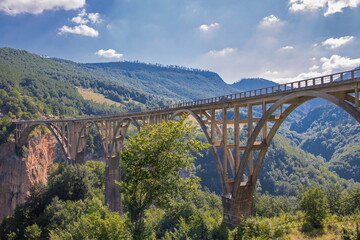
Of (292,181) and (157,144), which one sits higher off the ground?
(157,144)

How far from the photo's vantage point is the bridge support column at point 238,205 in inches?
792

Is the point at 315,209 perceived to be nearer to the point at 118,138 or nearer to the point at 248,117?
the point at 248,117

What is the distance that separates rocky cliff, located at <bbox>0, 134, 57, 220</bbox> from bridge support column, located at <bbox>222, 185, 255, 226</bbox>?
42.6m

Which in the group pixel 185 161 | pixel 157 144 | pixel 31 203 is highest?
pixel 157 144

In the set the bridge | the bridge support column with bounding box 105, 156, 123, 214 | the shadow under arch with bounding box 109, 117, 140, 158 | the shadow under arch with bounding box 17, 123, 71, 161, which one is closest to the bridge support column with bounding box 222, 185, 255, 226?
the bridge

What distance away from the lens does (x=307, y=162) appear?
157750 mm

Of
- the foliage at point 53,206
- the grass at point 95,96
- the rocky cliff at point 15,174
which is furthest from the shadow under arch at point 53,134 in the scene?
the grass at point 95,96

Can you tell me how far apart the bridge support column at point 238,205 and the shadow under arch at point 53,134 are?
1576 inches

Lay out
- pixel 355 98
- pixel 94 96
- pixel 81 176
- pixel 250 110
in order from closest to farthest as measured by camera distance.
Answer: pixel 355 98 → pixel 250 110 → pixel 81 176 → pixel 94 96

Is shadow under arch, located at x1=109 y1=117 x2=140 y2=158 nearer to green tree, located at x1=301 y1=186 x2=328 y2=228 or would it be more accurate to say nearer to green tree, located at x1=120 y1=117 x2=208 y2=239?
green tree, located at x1=120 y1=117 x2=208 y2=239

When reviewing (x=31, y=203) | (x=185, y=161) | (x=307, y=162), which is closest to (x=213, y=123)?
(x=185, y=161)

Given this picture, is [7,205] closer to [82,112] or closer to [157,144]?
[157,144]

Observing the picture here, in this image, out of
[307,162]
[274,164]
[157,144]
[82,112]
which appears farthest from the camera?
[307,162]

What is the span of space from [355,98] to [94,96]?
180034 millimetres
